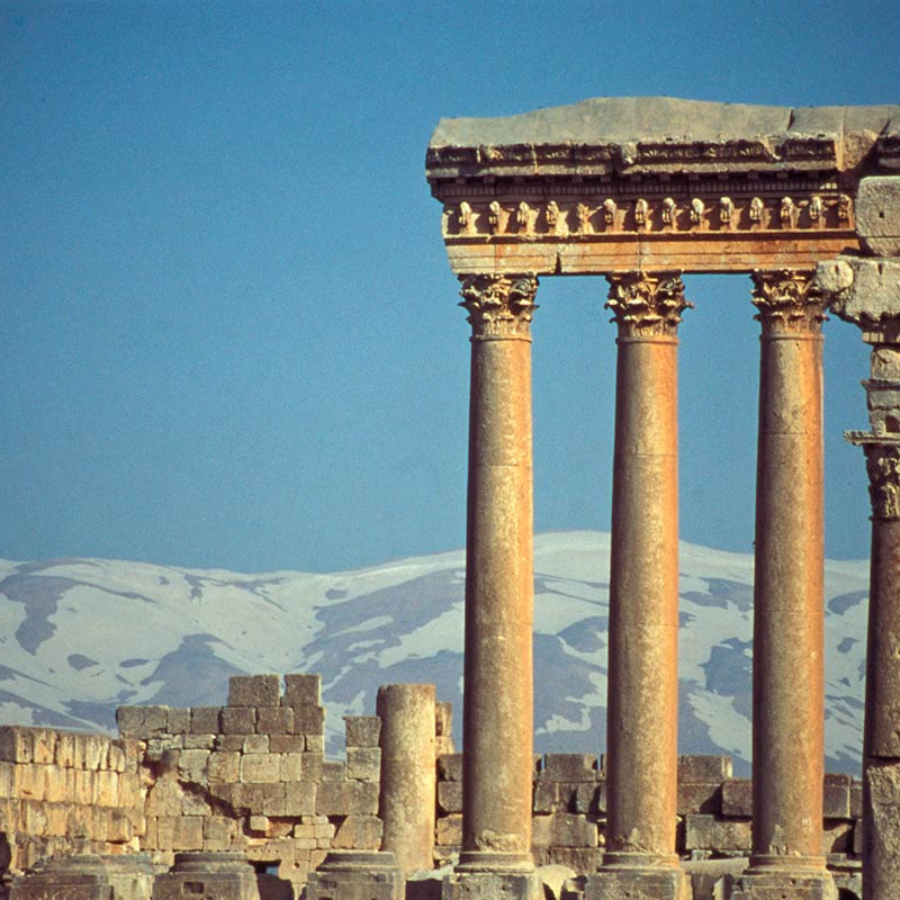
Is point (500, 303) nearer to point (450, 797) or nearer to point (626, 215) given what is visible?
point (626, 215)

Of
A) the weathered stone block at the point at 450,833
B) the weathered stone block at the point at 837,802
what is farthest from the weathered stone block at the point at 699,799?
the weathered stone block at the point at 450,833

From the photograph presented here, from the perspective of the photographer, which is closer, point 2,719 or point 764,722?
point 764,722

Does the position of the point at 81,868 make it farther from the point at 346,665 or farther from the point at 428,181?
the point at 346,665

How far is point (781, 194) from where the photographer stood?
171 feet

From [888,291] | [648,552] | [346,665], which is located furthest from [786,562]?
[346,665]

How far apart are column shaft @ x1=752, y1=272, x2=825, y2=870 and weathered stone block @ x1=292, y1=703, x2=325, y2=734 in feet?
43.8

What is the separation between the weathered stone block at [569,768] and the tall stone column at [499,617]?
782 cm

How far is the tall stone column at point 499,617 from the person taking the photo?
5197cm

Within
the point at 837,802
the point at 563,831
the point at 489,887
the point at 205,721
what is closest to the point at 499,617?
the point at 489,887

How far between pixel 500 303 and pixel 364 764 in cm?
1325

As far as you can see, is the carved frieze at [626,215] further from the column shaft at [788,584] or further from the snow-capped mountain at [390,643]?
the snow-capped mountain at [390,643]

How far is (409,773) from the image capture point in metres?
62.2

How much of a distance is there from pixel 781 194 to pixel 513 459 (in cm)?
530

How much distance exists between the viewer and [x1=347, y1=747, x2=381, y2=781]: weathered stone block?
6328cm
